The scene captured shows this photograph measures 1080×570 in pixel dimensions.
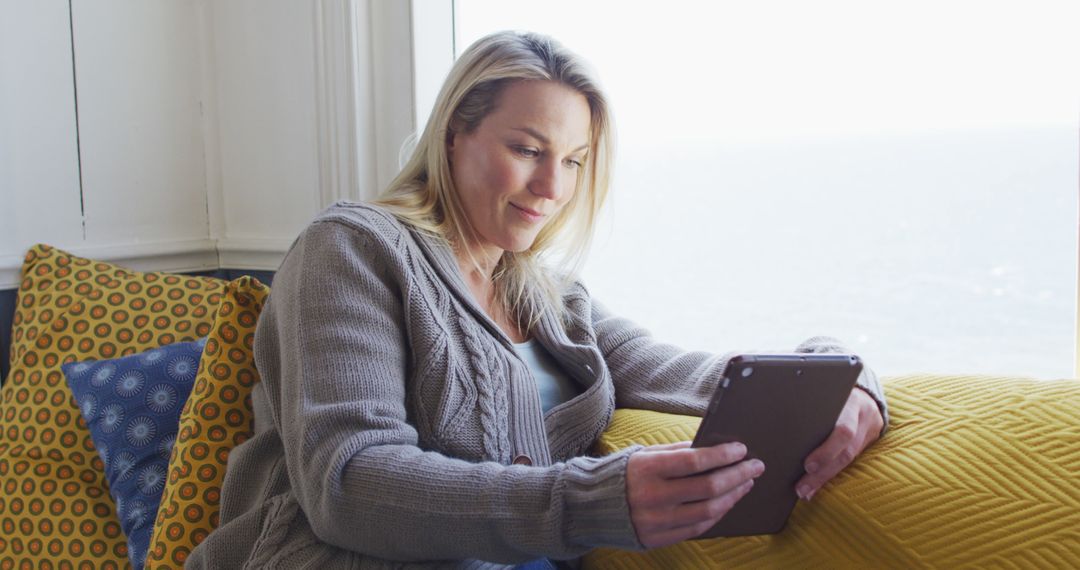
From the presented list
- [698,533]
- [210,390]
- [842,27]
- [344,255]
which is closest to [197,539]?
[210,390]

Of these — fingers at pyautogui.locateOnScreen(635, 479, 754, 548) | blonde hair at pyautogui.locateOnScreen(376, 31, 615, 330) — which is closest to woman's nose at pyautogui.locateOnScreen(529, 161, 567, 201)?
blonde hair at pyautogui.locateOnScreen(376, 31, 615, 330)

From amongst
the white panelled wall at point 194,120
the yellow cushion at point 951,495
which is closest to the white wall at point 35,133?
the white panelled wall at point 194,120

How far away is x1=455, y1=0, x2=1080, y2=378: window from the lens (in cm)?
161

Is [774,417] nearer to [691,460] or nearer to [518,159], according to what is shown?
[691,460]

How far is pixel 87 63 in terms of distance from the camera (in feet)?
6.21

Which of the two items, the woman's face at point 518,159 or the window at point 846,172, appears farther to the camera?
the window at point 846,172

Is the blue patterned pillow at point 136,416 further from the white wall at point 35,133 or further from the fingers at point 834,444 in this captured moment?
the fingers at point 834,444

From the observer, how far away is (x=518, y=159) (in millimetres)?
1369

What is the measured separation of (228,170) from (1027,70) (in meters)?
1.54

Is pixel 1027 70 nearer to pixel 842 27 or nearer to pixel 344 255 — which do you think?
pixel 842 27

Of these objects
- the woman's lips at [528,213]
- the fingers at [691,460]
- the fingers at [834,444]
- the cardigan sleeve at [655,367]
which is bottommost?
the cardigan sleeve at [655,367]

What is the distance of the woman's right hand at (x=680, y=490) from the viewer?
0.96 metres

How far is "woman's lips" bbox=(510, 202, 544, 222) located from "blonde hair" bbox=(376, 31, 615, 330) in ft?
0.27

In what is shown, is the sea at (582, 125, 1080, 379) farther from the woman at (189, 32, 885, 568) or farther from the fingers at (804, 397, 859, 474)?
the fingers at (804, 397, 859, 474)
